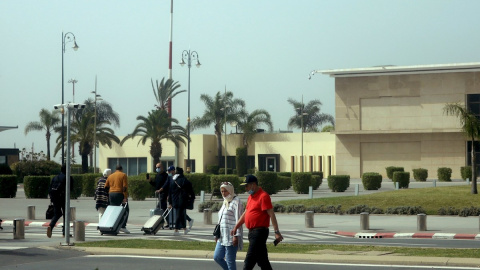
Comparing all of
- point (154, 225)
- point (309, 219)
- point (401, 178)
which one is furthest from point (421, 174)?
point (154, 225)

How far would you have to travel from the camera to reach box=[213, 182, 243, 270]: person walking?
41.9 ft

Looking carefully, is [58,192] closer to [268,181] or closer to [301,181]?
[268,181]

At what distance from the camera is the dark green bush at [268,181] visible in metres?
46.8

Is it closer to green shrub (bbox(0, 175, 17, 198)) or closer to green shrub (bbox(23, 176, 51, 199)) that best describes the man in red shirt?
green shrub (bbox(23, 176, 51, 199))

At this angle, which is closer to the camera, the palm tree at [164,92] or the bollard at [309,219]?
the bollard at [309,219]

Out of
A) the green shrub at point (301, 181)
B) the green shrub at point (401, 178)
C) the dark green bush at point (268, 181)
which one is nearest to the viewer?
the dark green bush at point (268, 181)

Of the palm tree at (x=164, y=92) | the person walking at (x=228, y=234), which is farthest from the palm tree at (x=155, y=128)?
the person walking at (x=228, y=234)

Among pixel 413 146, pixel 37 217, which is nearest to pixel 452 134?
pixel 413 146

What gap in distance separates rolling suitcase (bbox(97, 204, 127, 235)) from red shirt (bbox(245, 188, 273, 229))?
9928 millimetres

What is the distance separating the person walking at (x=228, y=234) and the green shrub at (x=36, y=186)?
31765mm

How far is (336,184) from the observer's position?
51.1 meters

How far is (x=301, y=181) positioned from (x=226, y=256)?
36.5 metres

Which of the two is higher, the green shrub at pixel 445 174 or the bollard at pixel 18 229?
the green shrub at pixel 445 174

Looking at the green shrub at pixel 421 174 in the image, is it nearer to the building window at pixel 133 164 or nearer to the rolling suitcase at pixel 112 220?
the building window at pixel 133 164
